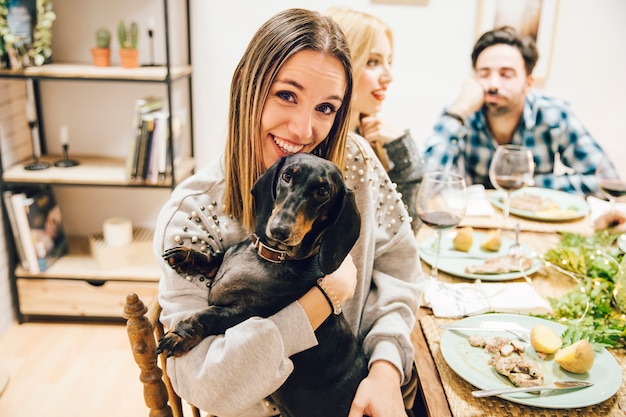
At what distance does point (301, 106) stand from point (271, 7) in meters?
2.03

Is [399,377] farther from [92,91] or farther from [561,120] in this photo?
[92,91]

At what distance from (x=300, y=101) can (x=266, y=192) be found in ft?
0.78

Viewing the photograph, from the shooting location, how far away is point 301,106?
3.44ft

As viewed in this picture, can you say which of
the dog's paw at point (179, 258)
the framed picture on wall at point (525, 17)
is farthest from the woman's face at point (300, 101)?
the framed picture on wall at point (525, 17)

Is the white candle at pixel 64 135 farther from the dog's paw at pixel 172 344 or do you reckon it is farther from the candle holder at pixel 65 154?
the dog's paw at pixel 172 344

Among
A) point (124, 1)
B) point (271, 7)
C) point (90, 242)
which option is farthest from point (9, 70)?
point (271, 7)

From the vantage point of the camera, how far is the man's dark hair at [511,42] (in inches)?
107

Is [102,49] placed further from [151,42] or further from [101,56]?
[151,42]

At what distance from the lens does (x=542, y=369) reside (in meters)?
1.04

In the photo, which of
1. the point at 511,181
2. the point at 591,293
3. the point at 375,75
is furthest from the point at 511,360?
the point at 375,75

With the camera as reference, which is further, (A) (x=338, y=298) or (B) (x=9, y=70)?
(B) (x=9, y=70)

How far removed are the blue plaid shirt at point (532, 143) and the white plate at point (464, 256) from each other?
96 cm

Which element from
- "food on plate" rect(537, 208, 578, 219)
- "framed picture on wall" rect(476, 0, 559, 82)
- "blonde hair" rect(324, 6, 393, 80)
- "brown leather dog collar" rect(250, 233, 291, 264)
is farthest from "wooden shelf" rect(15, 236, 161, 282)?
"framed picture on wall" rect(476, 0, 559, 82)

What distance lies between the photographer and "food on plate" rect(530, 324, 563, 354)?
1076mm
